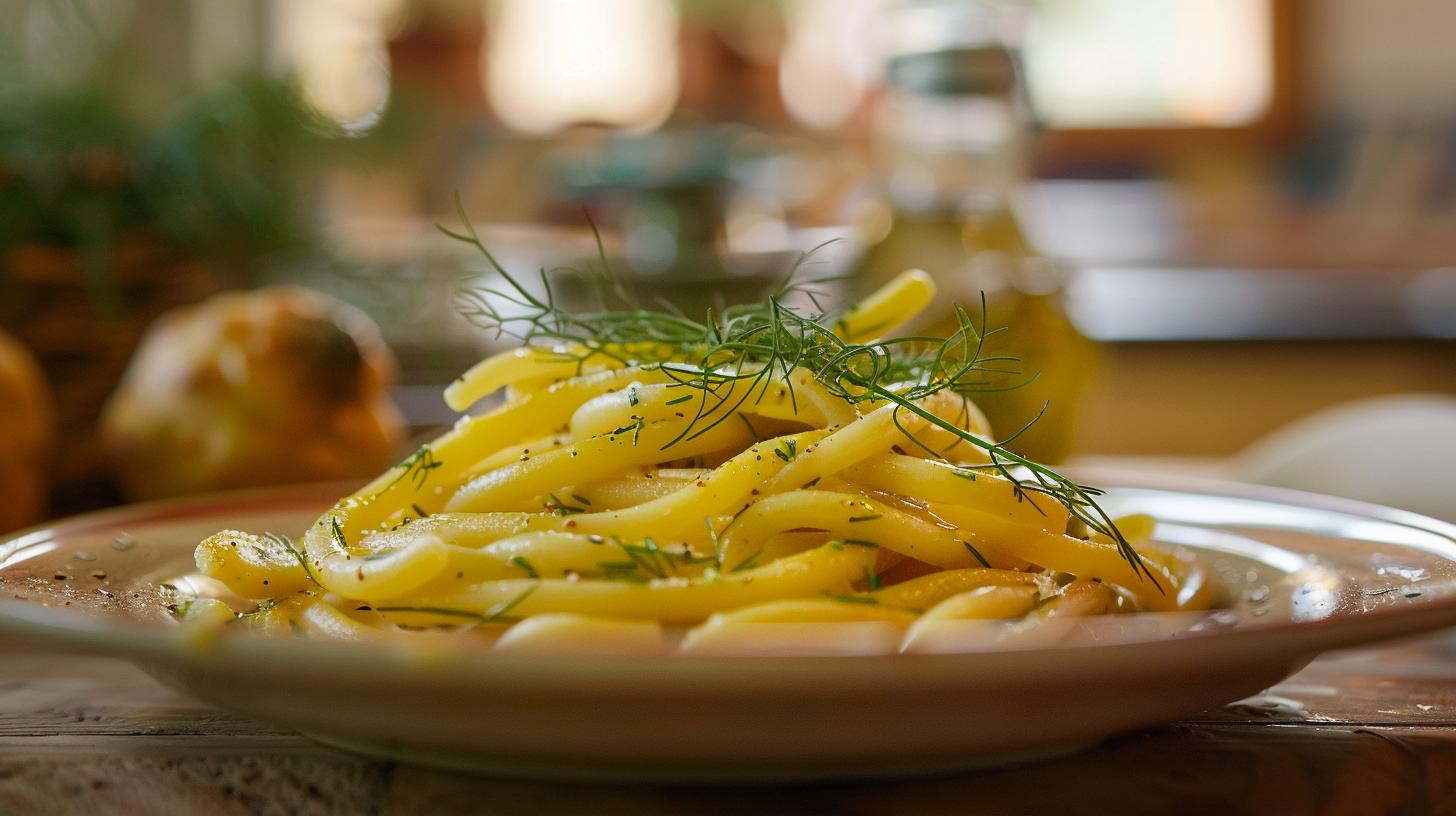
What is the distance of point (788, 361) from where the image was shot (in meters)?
0.83

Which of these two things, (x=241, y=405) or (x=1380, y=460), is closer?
(x=241, y=405)

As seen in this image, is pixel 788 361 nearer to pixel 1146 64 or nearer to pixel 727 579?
pixel 727 579

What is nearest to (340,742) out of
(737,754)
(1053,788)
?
(737,754)

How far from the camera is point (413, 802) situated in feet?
1.97

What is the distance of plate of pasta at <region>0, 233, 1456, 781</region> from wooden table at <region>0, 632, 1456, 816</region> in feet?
0.08

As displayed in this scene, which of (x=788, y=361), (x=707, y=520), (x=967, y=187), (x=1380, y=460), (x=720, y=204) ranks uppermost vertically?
(x=720, y=204)

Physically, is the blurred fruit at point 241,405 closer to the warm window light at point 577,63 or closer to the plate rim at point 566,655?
the plate rim at point 566,655

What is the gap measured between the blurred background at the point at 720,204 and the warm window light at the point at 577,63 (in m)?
0.01

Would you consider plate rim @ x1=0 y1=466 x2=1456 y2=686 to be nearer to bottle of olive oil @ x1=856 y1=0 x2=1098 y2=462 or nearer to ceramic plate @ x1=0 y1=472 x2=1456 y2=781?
ceramic plate @ x1=0 y1=472 x2=1456 y2=781

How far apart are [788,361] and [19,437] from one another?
806 millimetres

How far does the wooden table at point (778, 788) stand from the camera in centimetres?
60

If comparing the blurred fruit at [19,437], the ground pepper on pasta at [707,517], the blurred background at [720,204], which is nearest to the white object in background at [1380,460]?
the blurred background at [720,204]

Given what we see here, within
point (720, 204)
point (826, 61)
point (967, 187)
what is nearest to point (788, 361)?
point (967, 187)

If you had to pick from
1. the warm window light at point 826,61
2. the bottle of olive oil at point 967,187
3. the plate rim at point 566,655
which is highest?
the warm window light at point 826,61
